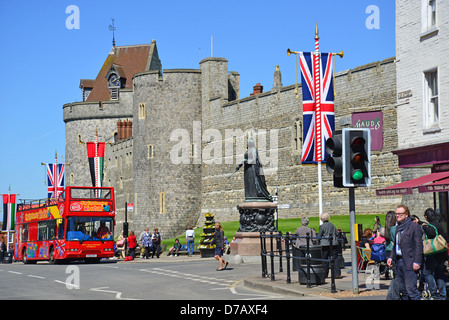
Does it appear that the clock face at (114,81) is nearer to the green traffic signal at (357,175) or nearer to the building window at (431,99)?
the building window at (431,99)

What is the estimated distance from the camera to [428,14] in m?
22.3

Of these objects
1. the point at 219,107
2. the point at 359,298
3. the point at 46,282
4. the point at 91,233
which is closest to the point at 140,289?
the point at 46,282

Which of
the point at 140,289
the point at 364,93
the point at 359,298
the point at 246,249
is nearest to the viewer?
the point at 359,298

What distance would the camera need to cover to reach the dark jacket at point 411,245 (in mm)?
10992

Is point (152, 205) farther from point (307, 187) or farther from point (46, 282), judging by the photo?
point (46, 282)

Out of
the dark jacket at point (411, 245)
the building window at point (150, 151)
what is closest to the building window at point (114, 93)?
the building window at point (150, 151)

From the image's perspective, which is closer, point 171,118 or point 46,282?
point 46,282

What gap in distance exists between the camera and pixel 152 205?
55344 mm

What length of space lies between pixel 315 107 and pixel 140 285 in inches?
290

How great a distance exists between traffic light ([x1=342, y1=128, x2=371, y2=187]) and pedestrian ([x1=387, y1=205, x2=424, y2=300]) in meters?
1.29

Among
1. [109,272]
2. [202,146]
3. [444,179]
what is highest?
[202,146]

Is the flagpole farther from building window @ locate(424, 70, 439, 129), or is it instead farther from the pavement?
building window @ locate(424, 70, 439, 129)

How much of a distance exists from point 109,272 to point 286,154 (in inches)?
1069

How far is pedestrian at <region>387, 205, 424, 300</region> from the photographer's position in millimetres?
10977
